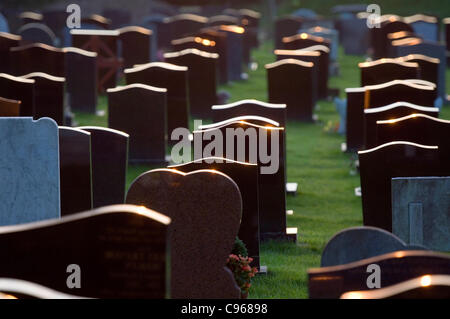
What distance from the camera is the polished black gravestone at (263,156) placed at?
10578mm

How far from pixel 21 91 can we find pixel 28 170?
14.3 feet

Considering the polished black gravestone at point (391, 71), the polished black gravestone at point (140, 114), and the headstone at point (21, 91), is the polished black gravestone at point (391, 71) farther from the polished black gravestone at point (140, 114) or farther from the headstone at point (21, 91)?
the headstone at point (21, 91)

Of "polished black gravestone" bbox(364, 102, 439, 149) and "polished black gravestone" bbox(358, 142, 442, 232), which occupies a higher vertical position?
"polished black gravestone" bbox(364, 102, 439, 149)

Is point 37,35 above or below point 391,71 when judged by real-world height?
above

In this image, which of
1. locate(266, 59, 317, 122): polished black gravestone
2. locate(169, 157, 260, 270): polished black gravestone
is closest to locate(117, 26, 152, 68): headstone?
locate(266, 59, 317, 122): polished black gravestone

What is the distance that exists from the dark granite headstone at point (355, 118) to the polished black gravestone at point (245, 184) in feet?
21.3

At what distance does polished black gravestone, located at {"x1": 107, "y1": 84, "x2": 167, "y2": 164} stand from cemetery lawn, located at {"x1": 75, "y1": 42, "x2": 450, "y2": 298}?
401 mm

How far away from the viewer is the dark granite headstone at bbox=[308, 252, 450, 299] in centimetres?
639

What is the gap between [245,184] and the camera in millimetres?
9297

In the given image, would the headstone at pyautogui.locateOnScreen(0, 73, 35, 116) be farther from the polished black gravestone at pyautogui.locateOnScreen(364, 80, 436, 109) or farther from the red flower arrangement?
the red flower arrangement

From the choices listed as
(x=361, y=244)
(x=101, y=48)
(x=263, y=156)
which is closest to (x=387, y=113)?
(x=263, y=156)

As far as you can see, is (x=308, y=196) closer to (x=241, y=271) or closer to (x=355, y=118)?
(x=355, y=118)

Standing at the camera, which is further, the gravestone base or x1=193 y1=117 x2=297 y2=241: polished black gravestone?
Answer: the gravestone base
